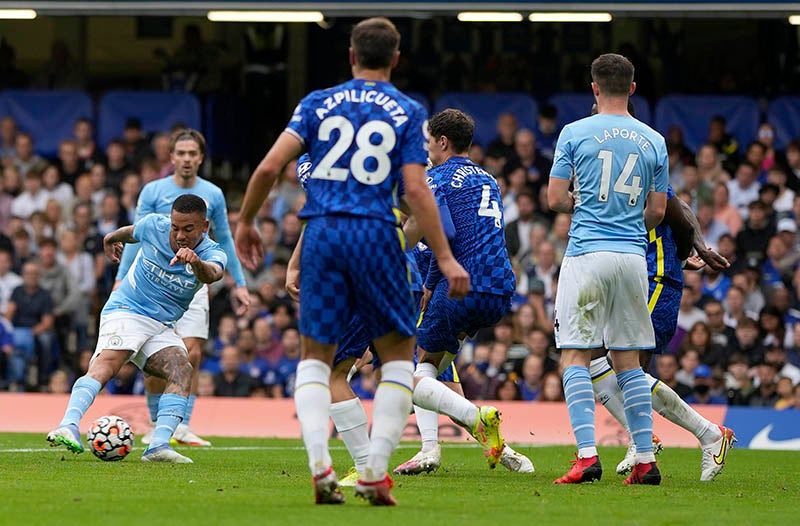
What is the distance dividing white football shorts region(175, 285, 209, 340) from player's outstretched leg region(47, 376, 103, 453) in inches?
103

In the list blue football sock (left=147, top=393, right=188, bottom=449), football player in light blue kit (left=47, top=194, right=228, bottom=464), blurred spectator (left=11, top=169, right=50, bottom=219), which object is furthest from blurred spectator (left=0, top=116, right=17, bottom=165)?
blue football sock (left=147, top=393, right=188, bottom=449)

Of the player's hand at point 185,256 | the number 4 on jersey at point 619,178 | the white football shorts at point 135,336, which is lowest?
the white football shorts at point 135,336

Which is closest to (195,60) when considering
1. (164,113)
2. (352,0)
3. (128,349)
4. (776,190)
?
(164,113)

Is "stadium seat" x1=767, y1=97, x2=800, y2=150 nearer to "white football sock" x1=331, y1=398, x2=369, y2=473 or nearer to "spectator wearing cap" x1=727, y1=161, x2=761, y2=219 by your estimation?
"spectator wearing cap" x1=727, y1=161, x2=761, y2=219

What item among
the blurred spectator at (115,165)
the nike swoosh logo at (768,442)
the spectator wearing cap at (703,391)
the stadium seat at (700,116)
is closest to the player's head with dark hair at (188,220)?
the nike swoosh logo at (768,442)

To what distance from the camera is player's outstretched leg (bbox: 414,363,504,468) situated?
9367 millimetres

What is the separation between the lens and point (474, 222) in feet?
32.4

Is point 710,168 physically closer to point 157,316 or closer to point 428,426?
point 428,426

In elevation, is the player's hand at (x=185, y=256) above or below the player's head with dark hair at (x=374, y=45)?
below

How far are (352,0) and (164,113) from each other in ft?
14.5

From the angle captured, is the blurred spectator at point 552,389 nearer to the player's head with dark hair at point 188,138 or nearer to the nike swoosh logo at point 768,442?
the nike swoosh logo at point 768,442

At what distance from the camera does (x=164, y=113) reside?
21.6 metres

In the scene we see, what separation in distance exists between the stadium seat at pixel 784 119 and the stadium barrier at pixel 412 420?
6.29m

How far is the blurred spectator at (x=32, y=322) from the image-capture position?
18719mm
